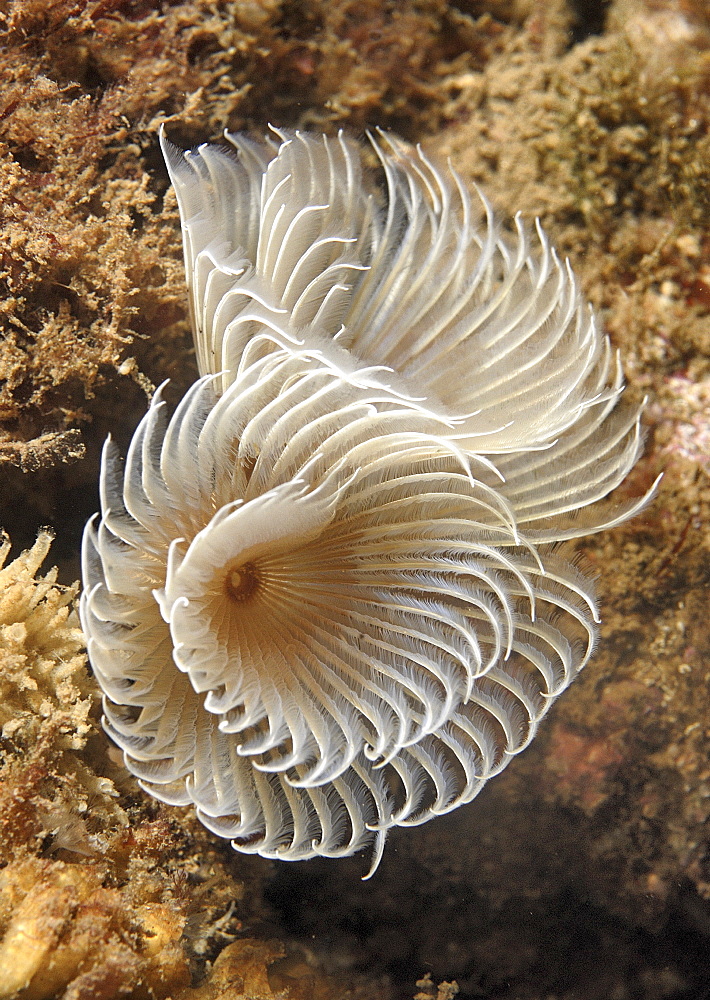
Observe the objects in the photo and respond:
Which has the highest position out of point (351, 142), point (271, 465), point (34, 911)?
point (351, 142)

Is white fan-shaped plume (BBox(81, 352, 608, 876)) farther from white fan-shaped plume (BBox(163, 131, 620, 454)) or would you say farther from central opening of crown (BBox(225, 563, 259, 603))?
white fan-shaped plume (BBox(163, 131, 620, 454))

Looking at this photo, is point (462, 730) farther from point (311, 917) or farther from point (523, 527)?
point (311, 917)

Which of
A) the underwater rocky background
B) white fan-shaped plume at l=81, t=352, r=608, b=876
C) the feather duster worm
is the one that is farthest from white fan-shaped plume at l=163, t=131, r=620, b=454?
the underwater rocky background

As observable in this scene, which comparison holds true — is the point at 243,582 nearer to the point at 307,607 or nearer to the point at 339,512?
the point at 307,607

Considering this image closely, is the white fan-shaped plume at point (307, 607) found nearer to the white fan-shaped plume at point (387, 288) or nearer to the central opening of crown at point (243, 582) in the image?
the central opening of crown at point (243, 582)

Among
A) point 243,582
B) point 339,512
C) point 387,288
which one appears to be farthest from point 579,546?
point 243,582

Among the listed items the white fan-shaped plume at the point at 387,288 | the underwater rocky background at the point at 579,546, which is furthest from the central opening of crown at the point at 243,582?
the white fan-shaped plume at the point at 387,288

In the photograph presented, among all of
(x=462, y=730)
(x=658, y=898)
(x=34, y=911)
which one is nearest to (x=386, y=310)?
(x=462, y=730)
